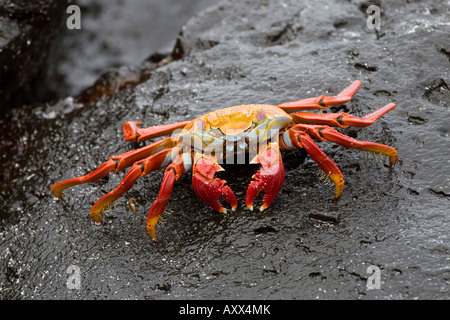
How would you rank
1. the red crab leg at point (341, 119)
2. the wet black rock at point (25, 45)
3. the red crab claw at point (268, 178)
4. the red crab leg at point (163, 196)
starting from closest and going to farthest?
the red crab claw at point (268, 178) → the red crab leg at point (163, 196) → the red crab leg at point (341, 119) → the wet black rock at point (25, 45)

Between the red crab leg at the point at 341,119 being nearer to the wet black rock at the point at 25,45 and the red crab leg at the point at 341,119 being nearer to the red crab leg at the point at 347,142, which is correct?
the red crab leg at the point at 347,142

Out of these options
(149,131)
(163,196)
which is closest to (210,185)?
(163,196)

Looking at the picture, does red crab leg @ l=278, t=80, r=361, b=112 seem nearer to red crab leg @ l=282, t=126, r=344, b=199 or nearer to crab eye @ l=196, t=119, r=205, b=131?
red crab leg @ l=282, t=126, r=344, b=199

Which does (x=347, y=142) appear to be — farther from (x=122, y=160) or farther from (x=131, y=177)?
(x=122, y=160)

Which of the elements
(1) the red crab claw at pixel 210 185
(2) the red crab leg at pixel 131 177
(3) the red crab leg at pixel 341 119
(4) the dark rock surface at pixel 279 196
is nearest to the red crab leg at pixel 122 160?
(2) the red crab leg at pixel 131 177

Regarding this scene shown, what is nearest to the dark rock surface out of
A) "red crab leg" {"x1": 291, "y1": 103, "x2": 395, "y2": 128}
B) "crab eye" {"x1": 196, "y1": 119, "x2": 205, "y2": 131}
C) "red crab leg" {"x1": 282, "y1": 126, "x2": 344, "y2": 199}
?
"red crab leg" {"x1": 282, "y1": 126, "x2": 344, "y2": 199}

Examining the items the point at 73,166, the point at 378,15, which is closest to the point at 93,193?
the point at 73,166

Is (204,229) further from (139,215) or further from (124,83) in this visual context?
(124,83)
